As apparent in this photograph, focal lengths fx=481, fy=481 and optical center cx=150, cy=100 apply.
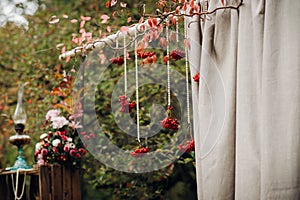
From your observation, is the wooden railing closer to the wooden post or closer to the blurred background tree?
the wooden post

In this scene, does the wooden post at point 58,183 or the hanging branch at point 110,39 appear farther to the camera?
the wooden post at point 58,183

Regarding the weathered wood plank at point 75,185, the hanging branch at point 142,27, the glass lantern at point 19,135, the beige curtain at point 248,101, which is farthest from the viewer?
the glass lantern at point 19,135

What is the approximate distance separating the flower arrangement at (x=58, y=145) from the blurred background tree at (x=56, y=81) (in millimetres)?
929

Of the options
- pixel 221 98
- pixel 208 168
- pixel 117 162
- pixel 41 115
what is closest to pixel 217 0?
pixel 221 98

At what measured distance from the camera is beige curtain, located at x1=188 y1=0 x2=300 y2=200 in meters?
1.63

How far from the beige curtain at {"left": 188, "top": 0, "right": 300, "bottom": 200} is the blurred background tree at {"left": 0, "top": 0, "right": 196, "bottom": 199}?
→ 194 cm

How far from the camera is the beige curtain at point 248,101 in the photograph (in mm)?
1627

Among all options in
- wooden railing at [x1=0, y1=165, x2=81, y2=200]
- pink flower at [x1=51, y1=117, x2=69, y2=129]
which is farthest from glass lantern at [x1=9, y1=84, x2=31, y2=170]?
pink flower at [x1=51, y1=117, x2=69, y2=129]

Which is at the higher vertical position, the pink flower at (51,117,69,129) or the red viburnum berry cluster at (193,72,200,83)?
the red viburnum berry cluster at (193,72,200,83)

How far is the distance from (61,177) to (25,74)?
193 cm

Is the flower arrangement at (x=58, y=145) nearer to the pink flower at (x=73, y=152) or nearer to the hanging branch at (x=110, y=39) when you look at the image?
the pink flower at (x=73, y=152)

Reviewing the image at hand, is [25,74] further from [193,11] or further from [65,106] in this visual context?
[193,11]

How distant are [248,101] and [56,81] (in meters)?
2.91

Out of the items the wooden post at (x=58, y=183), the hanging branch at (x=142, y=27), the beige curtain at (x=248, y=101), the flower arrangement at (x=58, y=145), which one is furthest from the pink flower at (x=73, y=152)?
the beige curtain at (x=248, y=101)
